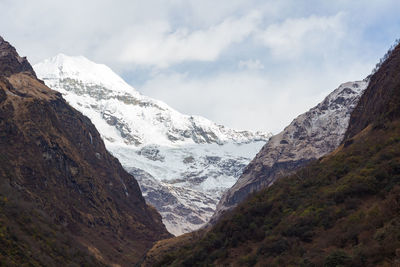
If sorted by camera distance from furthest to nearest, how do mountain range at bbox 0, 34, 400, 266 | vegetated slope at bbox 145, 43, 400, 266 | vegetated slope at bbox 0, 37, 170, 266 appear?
1. vegetated slope at bbox 0, 37, 170, 266
2. mountain range at bbox 0, 34, 400, 266
3. vegetated slope at bbox 145, 43, 400, 266

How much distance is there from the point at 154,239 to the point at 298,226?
119 meters

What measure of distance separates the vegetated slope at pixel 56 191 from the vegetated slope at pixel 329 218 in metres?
30.8

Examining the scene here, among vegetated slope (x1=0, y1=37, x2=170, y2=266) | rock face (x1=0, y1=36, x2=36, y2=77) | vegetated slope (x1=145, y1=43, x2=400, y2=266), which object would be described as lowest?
vegetated slope (x1=145, y1=43, x2=400, y2=266)

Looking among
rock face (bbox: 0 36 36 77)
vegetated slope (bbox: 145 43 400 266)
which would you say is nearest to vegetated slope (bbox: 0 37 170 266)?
rock face (bbox: 0 36 36 77)

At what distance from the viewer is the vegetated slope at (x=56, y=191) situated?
9528cm

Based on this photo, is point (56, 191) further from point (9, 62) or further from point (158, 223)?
point (158, 223)

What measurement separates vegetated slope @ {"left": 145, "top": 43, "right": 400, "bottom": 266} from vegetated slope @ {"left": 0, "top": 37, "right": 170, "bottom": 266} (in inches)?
1213

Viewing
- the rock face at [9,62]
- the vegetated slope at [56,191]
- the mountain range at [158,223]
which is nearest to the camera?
the mountain range at [158,223]

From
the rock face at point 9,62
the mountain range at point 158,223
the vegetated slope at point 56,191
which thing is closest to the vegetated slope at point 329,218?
the mountain range at point 158,223

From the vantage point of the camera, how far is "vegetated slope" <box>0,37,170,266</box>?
3751 inches

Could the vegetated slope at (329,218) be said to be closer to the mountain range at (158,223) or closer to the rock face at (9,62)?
the mountain range at (158,223)

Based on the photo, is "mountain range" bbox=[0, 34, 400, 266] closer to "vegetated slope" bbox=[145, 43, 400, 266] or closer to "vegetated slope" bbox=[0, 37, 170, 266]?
"vegetated slope" bbox=[145, 43, 400, 266]

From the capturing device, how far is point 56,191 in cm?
13688

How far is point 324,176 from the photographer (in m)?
66.9
